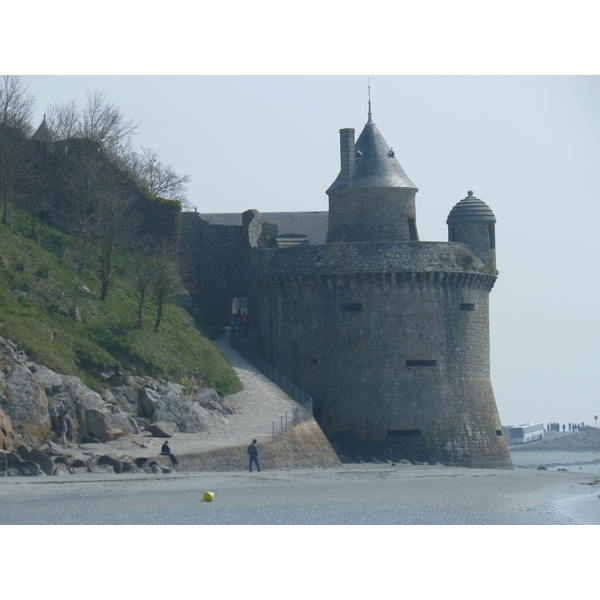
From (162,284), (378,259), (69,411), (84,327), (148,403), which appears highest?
(378,259)

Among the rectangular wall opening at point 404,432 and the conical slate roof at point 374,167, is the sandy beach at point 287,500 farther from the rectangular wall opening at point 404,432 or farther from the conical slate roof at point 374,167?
the conical slate roof at point 374,167

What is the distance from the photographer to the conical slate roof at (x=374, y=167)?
4997 cm

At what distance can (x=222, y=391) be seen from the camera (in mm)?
44781

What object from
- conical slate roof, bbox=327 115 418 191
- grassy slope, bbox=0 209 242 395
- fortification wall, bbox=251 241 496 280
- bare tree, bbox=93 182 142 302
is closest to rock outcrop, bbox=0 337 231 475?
grassy slope, bbox=0 209 242 395

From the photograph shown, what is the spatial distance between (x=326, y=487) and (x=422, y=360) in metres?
14.5

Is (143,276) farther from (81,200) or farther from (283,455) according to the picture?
(283,455)

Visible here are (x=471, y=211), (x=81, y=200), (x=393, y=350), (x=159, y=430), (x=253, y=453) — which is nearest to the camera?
(x=253, y=453)

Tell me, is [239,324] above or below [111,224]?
below

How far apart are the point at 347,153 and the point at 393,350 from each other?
Result: 9018 millimetres

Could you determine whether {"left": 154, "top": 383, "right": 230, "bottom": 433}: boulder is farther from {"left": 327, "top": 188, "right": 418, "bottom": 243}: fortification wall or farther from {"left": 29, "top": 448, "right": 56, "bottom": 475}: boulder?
{"left": 327, "top": 188, "right": 418, "bottom": 243}: fortification wall

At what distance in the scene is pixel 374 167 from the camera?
165 ft

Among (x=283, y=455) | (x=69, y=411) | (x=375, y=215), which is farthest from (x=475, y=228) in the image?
(x=69, y=411)

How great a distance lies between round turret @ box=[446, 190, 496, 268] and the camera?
50.3 m

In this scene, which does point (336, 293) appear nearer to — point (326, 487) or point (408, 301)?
point (408, 301)
